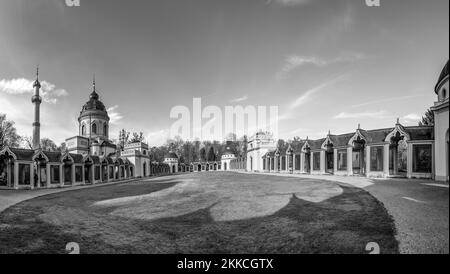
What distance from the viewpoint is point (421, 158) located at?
14.1 meters

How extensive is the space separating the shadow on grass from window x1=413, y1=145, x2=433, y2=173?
32.2 ft

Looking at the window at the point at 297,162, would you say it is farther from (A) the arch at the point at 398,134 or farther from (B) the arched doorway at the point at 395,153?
(A) the arch at the point at 398,134

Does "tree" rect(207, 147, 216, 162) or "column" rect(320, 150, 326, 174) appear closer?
"column" rect(320, 150, 326, 174)

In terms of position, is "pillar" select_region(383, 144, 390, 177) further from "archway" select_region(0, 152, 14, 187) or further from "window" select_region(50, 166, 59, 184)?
"archway" select_region(0, 152, 14, 187)

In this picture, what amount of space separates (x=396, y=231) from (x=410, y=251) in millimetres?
963

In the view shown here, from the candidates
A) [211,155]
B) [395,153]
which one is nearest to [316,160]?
[395,153]

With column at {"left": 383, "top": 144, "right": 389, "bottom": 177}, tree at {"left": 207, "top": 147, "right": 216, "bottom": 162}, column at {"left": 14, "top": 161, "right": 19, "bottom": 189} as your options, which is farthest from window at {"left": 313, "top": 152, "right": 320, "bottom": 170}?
tree at {"left": 207, "top": 147, "right": 216, "bottom": 162}

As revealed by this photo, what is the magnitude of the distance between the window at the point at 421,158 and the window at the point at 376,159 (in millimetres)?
3168

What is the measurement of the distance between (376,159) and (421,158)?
4085mm

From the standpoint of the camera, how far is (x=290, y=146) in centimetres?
2994

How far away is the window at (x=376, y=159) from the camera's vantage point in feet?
58.2

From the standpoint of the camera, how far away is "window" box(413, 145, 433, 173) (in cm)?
1376
